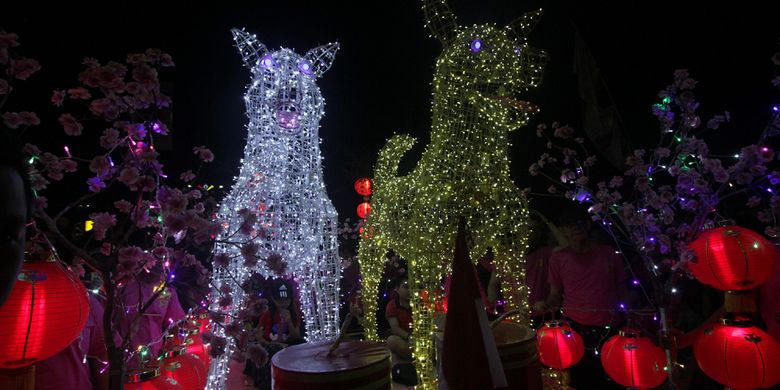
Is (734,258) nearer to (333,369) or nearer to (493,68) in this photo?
(493,68)

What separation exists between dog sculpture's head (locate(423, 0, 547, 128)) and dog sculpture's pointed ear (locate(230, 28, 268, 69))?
1.79m

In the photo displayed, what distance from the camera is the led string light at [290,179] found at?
13.0 feet

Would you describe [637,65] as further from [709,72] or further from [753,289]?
[753,289]

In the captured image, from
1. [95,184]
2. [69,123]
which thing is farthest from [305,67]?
[95,184]

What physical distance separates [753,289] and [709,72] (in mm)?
2579

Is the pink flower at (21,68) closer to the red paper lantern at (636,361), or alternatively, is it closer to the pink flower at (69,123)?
the pink flower at (69,123)

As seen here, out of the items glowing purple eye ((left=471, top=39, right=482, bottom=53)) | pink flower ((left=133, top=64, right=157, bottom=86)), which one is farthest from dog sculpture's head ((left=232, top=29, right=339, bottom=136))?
pink flower ((left=133, top=64, right=157, bottom=86))

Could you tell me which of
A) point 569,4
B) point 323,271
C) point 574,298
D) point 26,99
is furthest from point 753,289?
point 26,99

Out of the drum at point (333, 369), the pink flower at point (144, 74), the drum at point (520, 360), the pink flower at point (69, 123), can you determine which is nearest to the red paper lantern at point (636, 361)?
the drum at point (520, 360)

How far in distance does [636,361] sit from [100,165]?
3.06 metres

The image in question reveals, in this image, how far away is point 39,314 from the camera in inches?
64.3

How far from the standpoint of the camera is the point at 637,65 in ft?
15.4

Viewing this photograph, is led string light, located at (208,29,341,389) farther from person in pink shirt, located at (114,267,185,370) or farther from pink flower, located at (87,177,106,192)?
pink flower, located at (87,177,106,192)

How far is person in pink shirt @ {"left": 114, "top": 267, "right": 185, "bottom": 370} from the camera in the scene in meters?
1.65
